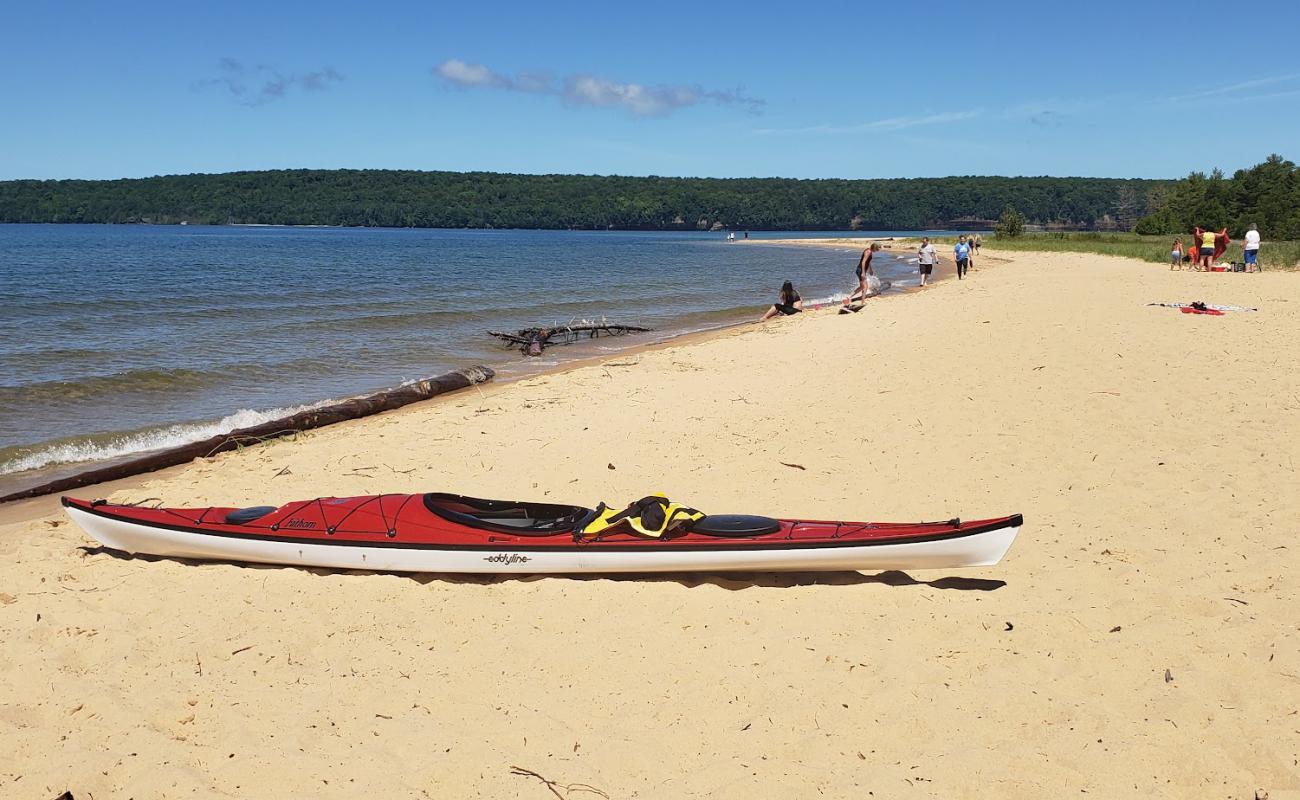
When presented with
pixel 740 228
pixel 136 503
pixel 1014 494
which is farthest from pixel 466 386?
pixel 740 228

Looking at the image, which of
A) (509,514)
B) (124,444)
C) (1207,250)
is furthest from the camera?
(1207,250)

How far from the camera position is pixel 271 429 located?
31.9 feet

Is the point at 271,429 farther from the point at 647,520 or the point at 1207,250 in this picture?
the point at 1207,250

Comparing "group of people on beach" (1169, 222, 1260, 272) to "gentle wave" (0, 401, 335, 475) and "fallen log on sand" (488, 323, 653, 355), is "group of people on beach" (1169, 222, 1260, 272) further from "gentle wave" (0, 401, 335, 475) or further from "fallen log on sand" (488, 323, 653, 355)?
"gentle wave" (0, 401, 335, 475)

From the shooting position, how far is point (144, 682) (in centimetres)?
426

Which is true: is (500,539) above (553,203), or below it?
below

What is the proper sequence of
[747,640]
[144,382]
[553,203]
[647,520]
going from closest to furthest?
[747,640] < [647,520] < [144,382] < [553,203]

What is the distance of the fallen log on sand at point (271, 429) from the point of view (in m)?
8.15

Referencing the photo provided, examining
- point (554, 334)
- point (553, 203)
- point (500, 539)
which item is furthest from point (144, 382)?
point (553, 203)

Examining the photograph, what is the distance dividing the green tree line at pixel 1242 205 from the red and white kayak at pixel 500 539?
4392 centimetres

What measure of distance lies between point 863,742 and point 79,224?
7310 inches

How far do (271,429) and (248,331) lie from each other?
1006cm

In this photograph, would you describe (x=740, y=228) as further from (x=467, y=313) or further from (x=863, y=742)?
(x=863, y=742)

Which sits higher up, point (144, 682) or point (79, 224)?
point (79, 224)
